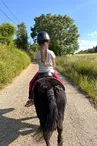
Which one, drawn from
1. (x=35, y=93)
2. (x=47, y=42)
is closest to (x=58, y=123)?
(x=35, y=93)

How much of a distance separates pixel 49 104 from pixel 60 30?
5874 cm

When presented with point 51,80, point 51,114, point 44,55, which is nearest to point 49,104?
point 51,114

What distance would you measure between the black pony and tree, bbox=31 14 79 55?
53.3m

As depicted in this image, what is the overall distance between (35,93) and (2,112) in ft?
9.54

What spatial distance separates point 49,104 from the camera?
371 centimetres

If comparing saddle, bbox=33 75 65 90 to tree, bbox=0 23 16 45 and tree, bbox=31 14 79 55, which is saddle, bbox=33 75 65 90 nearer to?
tree, bbox=0 23 16 45

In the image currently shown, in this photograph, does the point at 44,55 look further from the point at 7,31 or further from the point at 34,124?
the point at 7,31

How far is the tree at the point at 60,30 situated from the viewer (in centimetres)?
5931

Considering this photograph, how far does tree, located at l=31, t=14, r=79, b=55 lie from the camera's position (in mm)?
59312

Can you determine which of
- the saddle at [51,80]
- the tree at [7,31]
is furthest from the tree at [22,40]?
the saddle at [51,80]

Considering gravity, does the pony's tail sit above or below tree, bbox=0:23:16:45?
below

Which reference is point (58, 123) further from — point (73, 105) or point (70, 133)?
point (73, 105)

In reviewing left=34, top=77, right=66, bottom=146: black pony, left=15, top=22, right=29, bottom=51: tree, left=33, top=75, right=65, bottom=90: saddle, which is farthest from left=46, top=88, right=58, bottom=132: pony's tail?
left=15, top=22, right=29, bottom=51: tree

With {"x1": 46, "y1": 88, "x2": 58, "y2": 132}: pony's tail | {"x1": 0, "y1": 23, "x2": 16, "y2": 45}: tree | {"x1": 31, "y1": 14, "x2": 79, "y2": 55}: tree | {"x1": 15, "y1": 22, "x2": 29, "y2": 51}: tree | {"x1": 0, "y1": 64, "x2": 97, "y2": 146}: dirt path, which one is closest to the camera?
{"x1": 46, "y1": 88, "x2": 58, "y2": 132}: pony's tail
